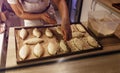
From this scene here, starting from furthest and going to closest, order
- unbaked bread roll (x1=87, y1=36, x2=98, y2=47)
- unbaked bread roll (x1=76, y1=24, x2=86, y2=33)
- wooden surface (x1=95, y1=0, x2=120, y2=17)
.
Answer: wooden surface (x1=95, y1=0, x2=120, y2=17) < unbaked bread roll (x1=76, y1=24, x2=86, y2=33) < unbaked bread roll (x1=87, y1=36, x2=98, y2=47)

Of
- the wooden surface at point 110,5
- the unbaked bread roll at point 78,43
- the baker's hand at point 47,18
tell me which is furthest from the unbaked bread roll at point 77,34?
the wooden surface at point 110,5

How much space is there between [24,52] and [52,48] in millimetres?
121

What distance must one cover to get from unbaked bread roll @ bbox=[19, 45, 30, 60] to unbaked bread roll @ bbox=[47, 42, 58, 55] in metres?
0.09

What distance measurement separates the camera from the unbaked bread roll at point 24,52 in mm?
575

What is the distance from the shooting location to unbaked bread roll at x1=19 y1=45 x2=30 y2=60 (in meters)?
0.57

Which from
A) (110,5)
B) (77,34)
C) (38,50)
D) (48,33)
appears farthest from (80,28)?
(110,5)

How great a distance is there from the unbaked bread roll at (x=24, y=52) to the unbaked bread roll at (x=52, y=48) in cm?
9

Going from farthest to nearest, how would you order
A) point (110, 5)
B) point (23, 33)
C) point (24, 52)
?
1. point (110, 5)
2. point (23, 33)
3. point (24, 52)

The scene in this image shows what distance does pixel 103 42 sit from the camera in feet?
2.38

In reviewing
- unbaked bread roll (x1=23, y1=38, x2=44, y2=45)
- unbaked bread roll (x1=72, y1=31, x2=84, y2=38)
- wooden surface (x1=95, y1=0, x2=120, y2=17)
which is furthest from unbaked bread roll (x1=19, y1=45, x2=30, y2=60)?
wooden surface (x1=95, y1=0, x2=120, y2=17)

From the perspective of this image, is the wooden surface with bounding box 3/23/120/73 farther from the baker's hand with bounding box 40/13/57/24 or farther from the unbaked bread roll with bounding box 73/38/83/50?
the baker's hand with bounding box 40/13/57/24

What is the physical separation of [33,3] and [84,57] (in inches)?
14.3

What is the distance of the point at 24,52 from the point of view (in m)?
0.59

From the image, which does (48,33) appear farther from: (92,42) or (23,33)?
(92,42)
